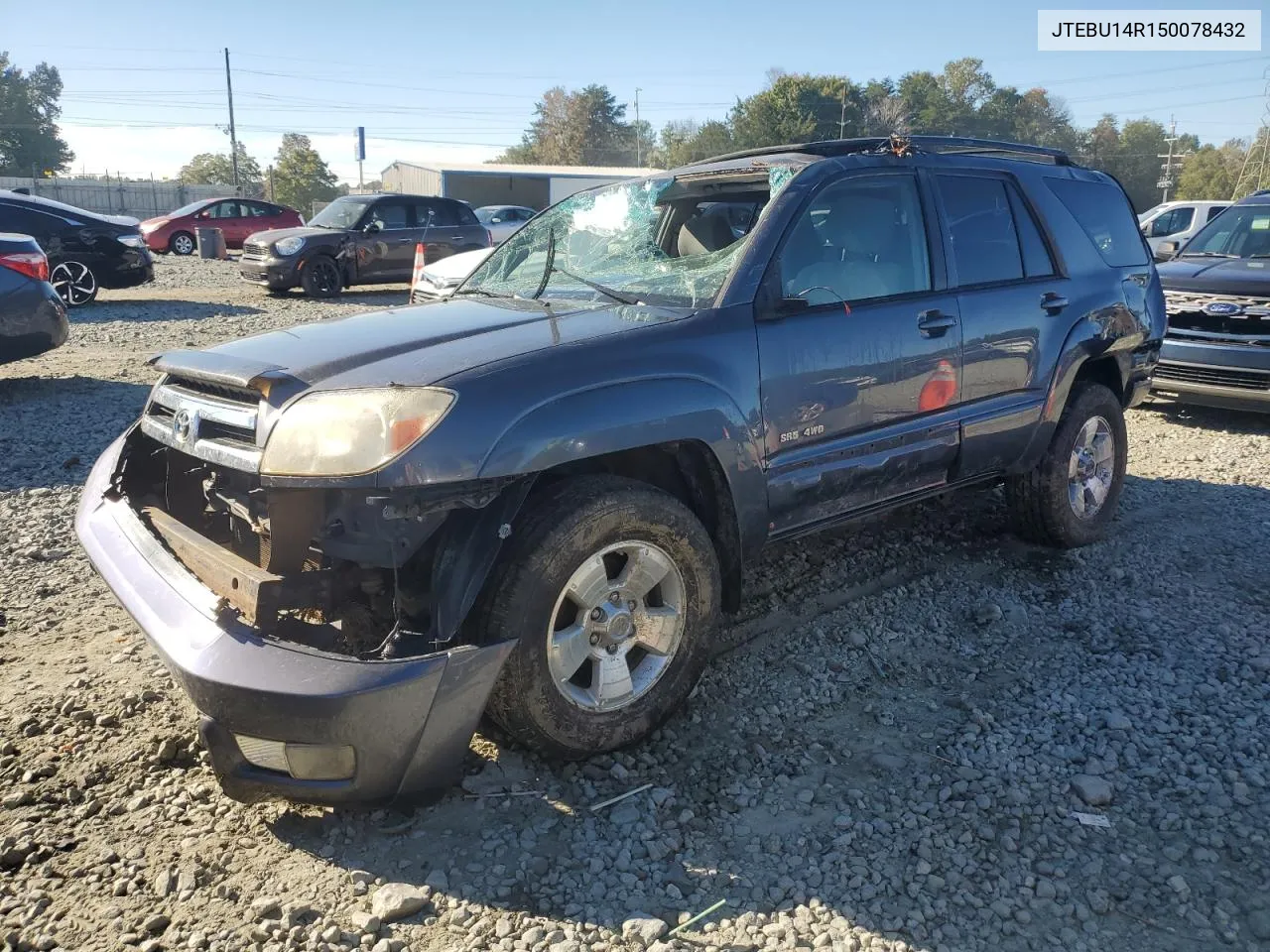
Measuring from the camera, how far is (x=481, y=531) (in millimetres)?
2734

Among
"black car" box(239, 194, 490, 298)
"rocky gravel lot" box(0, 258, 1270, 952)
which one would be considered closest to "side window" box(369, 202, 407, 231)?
"black car" box(239, 194, 490, 298)

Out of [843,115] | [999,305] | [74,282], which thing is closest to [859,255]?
[999,305]

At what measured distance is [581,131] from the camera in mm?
87062

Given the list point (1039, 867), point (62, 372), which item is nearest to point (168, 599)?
point (1039, 867)

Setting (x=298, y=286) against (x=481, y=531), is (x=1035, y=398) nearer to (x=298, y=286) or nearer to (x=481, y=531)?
(x=481, y=531)

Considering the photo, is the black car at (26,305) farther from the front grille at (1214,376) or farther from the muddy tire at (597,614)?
the front grille at (1214,376)

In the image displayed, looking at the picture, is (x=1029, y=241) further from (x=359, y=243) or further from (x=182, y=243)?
(x=182, y=243)

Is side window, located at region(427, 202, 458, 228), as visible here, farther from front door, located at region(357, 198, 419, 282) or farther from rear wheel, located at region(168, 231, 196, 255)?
rear wheel, located at region(168, 231, 196, 255)

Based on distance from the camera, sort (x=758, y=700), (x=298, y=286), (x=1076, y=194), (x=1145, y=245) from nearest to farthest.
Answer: (x=758, y=700), (x=1076, y=194), (x=1145, y=245), (x=298, y=286)

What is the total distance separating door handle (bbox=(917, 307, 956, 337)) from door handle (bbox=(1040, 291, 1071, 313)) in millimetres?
769

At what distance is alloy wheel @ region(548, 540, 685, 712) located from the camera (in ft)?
9.55

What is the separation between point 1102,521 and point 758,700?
8.83 feet

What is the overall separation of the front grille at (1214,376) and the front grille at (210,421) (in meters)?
6.76

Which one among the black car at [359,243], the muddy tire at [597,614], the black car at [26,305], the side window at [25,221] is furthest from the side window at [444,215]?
the muddy tire at [597,614]
